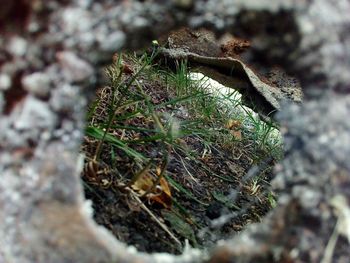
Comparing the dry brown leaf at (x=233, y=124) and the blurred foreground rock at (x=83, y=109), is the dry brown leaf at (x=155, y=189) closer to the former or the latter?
the blurred foreground rock at (x=83, y=109)

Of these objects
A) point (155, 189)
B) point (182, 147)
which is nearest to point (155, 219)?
point (155, 189)

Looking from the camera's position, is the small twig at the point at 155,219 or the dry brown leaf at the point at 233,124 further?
the dry brown leaf at the point at 233,124

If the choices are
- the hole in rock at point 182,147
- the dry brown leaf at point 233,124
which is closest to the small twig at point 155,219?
the hole in rock at point 182,147

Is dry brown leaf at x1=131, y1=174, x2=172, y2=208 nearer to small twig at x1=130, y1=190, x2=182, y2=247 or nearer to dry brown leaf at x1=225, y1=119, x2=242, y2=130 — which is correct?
small twig at x1=130, y1=190, x2=182, y2=247

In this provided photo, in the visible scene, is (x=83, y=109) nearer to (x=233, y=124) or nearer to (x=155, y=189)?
(x=155, y=189)

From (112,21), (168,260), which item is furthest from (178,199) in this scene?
(112,21)

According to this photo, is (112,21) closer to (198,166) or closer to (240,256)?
(240,256)
